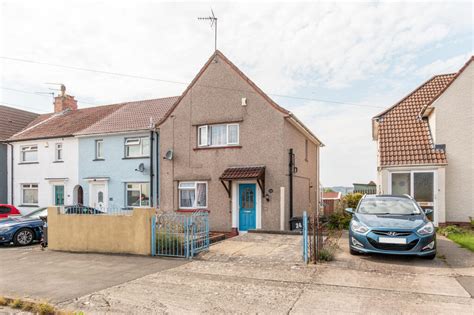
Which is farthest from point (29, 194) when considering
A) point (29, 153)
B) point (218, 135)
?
point (218, 135)

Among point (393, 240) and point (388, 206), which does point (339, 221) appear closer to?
point (388, 206)

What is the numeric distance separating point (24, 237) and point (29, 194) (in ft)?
31.4

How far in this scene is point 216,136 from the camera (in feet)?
51.3

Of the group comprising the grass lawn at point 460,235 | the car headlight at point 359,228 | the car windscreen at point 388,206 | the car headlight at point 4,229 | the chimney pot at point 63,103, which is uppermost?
the chimney pot at point 63,103

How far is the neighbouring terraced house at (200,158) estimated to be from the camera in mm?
14398

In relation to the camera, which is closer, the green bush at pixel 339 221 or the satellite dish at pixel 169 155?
the green bush at pixel 339 221

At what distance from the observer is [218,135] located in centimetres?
1559

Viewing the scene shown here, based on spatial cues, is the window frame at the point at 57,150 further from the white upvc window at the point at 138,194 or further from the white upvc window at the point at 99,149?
the white upvc window at the point at 138,194

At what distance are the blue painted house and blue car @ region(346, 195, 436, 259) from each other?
1051 centimetres

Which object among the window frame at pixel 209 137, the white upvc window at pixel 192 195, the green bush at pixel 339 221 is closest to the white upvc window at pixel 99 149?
the white upvc window at pixel 192 195

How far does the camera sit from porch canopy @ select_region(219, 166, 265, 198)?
45.5 feet

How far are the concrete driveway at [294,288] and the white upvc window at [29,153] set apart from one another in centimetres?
1693

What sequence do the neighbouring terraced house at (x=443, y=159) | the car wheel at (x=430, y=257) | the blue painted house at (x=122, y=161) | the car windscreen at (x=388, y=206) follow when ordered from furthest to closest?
the blue painted house at (x=122, y=161) → the neighbouring terraced house at (x=443, y=159) → the car windscreen at (x=388, y=206) → the car wheel at (x=430, y=257)

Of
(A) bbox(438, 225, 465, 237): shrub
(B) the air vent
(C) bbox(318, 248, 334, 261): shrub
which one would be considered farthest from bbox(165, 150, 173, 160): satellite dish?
(B) the air vent
